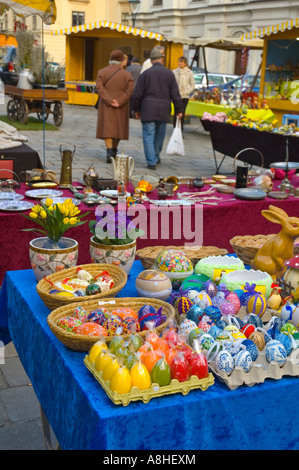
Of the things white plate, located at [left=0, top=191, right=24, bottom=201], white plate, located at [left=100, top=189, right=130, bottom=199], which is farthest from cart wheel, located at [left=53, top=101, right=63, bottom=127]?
white plate, located at [left=0, top=191, right=24, bottom=201]

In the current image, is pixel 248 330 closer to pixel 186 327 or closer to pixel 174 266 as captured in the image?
pixel 186 327

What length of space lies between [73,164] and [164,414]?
7.66 m

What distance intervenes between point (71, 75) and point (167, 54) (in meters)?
4.03

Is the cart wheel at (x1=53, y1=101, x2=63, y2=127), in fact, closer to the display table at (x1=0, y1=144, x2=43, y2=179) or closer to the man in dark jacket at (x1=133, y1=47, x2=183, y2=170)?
the man in dark jacket at (x1=133, y1=47, x2=183, y2=170)

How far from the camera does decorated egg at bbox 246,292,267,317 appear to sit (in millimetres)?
2092

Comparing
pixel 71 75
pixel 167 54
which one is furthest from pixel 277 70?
pixel 71 75

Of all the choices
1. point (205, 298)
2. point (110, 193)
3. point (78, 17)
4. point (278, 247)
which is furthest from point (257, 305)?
point (78, 17)

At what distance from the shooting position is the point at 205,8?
24984 mm

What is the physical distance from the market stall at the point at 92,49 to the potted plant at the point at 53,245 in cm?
1328

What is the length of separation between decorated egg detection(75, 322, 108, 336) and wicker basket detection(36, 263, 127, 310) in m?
0.23

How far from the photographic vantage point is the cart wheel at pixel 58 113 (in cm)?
1275

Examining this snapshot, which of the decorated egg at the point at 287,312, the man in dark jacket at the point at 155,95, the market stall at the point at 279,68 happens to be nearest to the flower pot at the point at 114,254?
the decorated egg at the point at 287,312

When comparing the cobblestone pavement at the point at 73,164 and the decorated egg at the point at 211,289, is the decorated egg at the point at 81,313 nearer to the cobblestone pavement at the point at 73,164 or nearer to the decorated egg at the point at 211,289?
the decorated egg at the point at 211,289

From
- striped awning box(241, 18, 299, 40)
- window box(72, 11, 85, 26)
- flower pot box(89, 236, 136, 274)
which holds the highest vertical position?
window box(72, 11, 85, 26)
